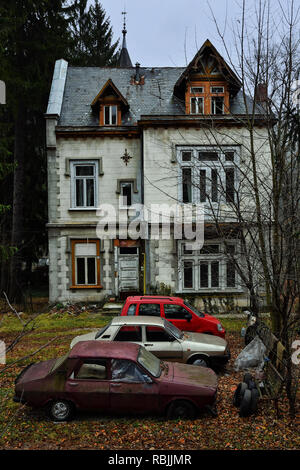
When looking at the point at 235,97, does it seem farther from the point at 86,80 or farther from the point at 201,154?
the point at 86,80

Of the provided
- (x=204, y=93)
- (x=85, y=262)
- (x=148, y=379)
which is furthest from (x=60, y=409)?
(x=204, y=93)

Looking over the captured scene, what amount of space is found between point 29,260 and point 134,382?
19.0 m

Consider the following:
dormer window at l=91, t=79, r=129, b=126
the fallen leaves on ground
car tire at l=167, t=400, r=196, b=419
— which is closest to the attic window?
dormer window at l=91, t=79, r=129, b=126

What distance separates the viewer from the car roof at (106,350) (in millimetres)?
7123

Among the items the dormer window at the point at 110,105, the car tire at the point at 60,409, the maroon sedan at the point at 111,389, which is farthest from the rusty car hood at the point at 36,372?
the dormer window at the point at 110,105

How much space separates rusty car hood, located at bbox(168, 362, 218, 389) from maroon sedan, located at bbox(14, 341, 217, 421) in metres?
0.02

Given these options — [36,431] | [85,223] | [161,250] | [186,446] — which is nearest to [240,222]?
[186,446]

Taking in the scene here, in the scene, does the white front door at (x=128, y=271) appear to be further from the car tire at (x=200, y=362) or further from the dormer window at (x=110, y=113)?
the car tire at (x=200, y=362)

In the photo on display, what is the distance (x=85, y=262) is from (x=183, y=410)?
1181cm

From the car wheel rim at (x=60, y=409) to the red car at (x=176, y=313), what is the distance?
4.00 m

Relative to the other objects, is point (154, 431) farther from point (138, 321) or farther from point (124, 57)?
point (124, 57)

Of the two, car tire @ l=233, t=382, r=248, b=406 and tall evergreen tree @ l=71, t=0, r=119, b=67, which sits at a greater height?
tall evergreen tree @ l=71, t=0, r=119, b=67

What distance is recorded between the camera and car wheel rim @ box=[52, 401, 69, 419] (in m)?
7.02

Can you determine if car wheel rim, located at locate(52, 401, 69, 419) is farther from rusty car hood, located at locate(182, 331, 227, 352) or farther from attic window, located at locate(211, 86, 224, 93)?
attic window, located at locate(211, 86, 224, 93)
